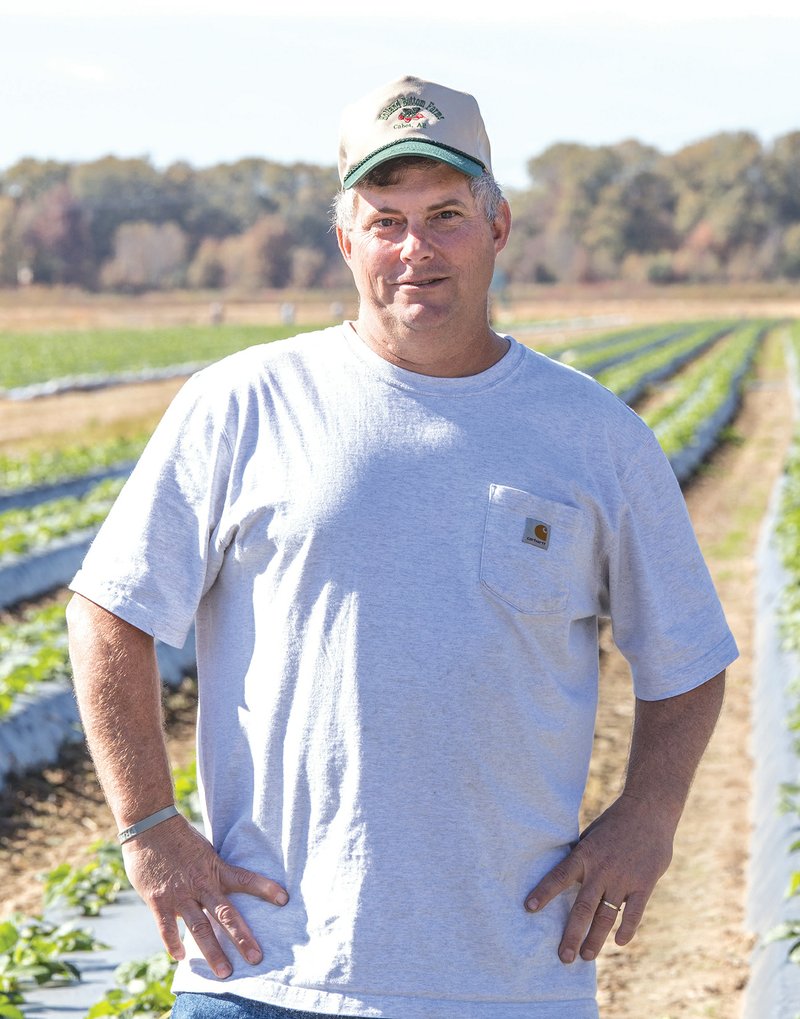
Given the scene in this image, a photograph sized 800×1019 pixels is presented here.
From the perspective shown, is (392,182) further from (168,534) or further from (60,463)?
(60,463)

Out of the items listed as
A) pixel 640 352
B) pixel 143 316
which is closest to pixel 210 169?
pixel 143 316

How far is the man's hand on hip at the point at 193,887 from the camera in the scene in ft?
6.32

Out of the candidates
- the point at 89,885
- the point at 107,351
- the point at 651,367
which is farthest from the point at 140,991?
the point at 107,351

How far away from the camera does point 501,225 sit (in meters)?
2.21

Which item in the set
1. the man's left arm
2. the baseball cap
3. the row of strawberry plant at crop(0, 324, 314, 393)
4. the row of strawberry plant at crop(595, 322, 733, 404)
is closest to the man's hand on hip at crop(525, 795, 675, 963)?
the man's left arm

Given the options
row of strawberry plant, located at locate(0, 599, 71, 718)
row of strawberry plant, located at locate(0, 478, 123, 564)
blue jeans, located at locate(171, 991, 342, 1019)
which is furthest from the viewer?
row of strawberry plant, located at locate(0, 478, 123, 564)

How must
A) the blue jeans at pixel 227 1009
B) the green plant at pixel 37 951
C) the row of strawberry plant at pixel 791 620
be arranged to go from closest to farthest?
the blue jeans at pixel 227 1009, the green plant at pixel 37 951, the row of strawberry plant at pixel 791 620

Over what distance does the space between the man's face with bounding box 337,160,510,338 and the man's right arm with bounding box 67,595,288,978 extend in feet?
2.00

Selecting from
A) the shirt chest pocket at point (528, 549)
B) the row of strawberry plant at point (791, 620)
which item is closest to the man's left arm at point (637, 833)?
the shirt chest pocket at point (528, 549)

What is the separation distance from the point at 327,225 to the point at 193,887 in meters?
99.0

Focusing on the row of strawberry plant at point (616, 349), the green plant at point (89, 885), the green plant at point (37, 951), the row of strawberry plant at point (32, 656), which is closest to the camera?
the green plant at point (37, 951)

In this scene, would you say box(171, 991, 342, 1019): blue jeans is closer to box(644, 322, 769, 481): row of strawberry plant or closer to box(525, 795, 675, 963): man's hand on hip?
box(525, 795, 675, 963): man's hand on hip

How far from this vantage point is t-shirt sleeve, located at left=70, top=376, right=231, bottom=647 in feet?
6.55

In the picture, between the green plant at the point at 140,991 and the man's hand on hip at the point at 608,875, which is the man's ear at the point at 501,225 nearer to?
the man's hand on hip at the point at 608,875
